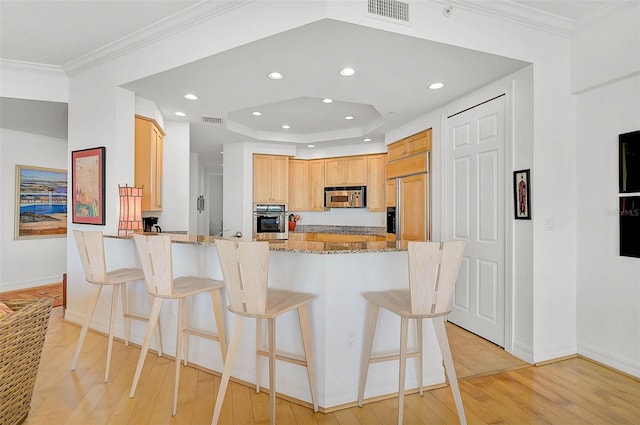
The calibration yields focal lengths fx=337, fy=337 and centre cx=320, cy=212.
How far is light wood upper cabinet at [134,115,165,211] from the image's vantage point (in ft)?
12.2

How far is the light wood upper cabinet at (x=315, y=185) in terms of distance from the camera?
658cm

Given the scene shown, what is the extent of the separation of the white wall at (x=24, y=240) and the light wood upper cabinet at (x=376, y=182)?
5.32 metres

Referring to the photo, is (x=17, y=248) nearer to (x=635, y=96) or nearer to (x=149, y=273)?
(x=149, y=273)

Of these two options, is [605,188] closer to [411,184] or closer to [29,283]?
[411,184]

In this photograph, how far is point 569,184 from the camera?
114 inches

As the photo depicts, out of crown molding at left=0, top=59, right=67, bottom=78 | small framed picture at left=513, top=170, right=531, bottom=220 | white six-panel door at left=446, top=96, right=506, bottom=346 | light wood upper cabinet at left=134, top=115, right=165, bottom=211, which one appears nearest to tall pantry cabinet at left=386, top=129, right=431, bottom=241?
white six-panel door at left=446, top=96, right=506, bottom=346

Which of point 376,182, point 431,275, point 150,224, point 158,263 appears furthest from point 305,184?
point 431,275

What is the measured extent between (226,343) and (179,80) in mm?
2446

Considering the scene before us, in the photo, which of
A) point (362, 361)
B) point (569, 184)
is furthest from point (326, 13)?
point (569, 184)

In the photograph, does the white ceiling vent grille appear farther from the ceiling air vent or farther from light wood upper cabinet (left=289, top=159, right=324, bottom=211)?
light wood upper cabinet (left=289, top=159, right=324, bottom=211)

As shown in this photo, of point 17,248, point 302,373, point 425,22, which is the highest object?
point 425,22

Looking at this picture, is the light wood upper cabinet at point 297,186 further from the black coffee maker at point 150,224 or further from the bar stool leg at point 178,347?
the bar stool leg at point 178,347

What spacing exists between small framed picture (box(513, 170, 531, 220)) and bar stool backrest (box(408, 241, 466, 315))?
54.9 inches

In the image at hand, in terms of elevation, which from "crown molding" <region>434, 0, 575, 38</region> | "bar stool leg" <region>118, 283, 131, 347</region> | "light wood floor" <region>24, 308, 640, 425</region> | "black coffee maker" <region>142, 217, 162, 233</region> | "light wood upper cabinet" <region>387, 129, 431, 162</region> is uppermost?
"crown molding" <region>434, 0, 575, 38</region>
